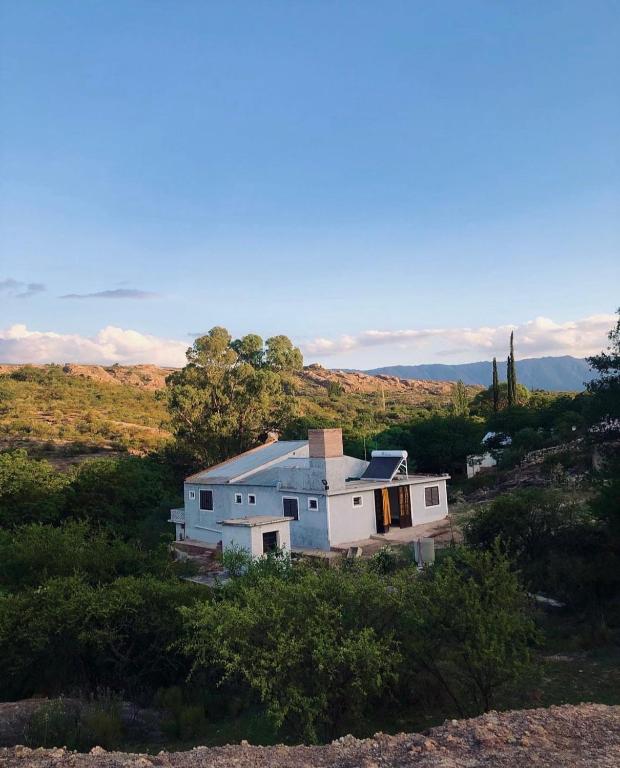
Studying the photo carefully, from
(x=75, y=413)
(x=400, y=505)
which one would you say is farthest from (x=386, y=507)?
(x=75, y=413)

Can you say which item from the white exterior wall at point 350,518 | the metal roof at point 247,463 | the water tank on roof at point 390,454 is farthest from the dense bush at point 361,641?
the metal roof at point 247,463

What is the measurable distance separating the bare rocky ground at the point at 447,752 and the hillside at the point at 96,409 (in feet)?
115

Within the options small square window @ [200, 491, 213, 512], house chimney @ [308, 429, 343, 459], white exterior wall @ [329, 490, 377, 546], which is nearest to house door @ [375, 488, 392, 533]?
white exterior wall @ [329, 490, 377, 546]

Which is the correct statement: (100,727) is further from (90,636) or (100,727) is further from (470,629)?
(470,629)

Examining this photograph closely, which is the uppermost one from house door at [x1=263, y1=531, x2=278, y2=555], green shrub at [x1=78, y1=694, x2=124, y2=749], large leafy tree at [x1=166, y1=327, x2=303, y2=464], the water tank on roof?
large leafy tree at [x1=166, y1=327, x2=303, y2=464]

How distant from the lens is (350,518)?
25062mm

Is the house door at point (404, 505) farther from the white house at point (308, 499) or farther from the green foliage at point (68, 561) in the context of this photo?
the green foliage at point (68, 561)

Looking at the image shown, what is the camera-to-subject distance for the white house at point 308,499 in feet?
79.6

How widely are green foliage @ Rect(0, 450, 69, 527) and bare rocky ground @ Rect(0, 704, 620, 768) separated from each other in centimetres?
2073

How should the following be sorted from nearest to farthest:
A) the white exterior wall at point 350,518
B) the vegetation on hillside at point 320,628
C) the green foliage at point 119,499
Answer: the vegetation on hillside at point 320,628 < the white exterior wall at point 350,518 < the green foliage at point 119,499

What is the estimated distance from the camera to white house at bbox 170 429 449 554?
2425 centimetres

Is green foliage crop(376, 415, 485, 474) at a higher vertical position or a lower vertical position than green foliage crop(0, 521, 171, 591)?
higher

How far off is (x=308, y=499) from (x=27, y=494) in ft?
43.3

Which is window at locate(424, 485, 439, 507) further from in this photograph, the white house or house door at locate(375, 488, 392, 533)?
house door at locate(375, 488, 392, 533)
